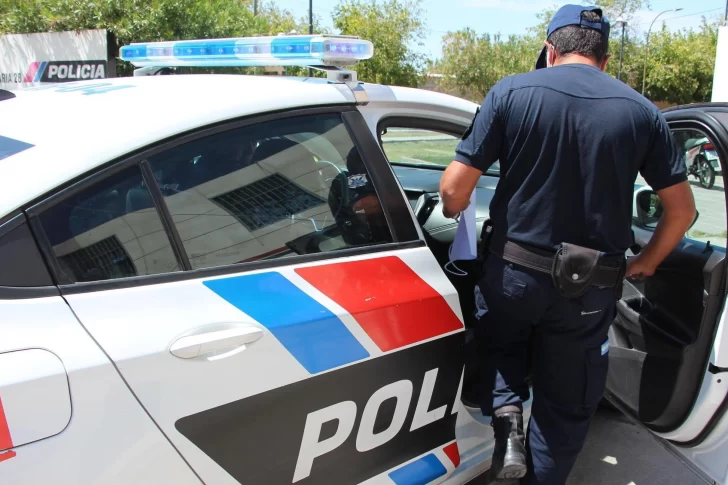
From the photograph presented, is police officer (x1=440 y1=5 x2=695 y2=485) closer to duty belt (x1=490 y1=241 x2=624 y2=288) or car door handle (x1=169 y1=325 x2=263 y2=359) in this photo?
duty belt (x1=490 y1=241 x2=624 y2=288)

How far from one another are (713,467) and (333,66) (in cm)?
194

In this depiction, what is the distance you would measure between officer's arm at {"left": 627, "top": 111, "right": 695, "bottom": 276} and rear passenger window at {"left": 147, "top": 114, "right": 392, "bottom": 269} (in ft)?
2.90

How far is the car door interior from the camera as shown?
1.99 meters

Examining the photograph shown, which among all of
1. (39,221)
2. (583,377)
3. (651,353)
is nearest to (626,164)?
(583,377)

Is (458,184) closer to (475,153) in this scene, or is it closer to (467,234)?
(475,153)

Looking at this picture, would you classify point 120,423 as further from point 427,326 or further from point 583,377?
point 583,377

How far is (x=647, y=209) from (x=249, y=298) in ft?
6.53

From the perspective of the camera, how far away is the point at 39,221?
1.26 m

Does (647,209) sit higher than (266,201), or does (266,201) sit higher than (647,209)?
(266,201)

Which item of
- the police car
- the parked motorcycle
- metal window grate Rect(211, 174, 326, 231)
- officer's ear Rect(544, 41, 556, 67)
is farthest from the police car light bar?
the parked motorcycle

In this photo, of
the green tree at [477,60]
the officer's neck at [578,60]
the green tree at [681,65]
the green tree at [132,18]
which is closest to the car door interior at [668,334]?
the officer's neck at [578,60]

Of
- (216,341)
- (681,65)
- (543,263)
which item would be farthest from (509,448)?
(681,65)

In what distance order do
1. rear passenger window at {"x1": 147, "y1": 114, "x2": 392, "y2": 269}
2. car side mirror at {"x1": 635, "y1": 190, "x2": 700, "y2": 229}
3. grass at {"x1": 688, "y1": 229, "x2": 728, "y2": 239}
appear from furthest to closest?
car side mirror at {"x1": 635, "y1": 190, "x2": 700, "y2": 229}
grass at {"x1": 688, "y1": 229, "x2": 728, "y2": 239}
rear passenger window at {"x1": 147, "y1": 114, "x2": 392, "y2": 269}

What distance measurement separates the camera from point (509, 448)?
195 centimetres
